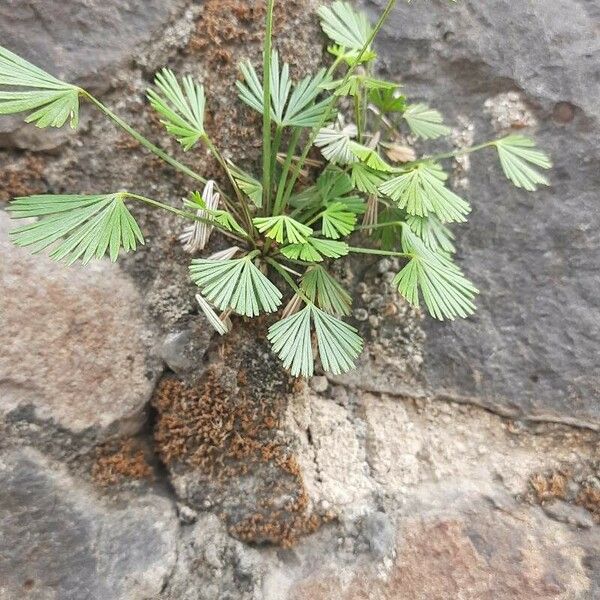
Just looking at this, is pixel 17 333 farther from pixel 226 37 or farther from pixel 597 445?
pixel 597 445

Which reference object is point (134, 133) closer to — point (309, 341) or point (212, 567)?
point (309, 341)

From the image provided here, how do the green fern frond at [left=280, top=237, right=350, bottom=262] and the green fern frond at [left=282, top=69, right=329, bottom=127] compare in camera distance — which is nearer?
the green fern frond at [left=280, top=237, right=350, bottom=262]

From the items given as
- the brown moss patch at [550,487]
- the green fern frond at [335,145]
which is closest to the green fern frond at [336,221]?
the green fern frond at [335,145]

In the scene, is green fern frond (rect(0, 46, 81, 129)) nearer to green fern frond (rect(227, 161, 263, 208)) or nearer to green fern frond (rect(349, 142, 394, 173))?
green fern frond (rect(227, 161, 263, 208))

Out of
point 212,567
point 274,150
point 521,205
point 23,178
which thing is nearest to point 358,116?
point 274,150

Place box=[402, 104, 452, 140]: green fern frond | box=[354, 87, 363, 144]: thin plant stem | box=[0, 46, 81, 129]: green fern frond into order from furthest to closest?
1. box=[402, 104, 452, 140]: green fern frond
2. box=[354, 87, 363, 144]: thin plant stem
3. box=[0, 46, 81, 129]: green fern frond

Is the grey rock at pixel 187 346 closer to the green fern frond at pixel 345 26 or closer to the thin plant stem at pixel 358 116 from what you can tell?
the thin plant stem at pixel 358 116

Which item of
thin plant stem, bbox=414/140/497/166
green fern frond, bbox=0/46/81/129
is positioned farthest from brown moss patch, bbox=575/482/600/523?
green fern frond, bbox=0/46/81/129

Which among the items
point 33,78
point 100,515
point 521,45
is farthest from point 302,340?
point 521,45
